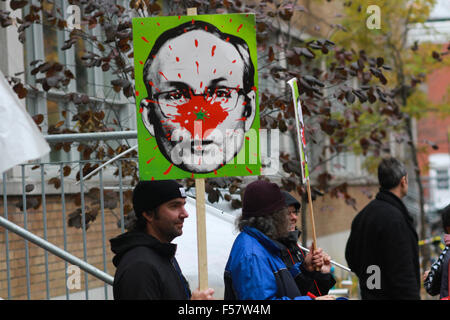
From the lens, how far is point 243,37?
4188 mm

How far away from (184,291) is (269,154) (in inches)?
135

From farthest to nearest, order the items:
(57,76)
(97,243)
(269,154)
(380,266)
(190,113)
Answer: (97,243)
(269,154)
(57,76)
(380,266)
(190,113)

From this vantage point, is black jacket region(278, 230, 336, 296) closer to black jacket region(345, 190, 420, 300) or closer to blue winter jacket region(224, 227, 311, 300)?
blue winter jacket region(224, 227, 311, 300)

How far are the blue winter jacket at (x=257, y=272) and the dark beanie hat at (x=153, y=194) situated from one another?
509 millimetres

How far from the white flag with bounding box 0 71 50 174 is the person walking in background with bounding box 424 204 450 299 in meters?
3.36

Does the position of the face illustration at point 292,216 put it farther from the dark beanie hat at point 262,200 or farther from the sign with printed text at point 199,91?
the sign with printed text at point 199,91

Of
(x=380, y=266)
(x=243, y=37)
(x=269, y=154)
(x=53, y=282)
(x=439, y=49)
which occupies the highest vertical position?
(x=439, y=49)

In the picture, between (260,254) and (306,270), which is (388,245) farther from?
(260,254)

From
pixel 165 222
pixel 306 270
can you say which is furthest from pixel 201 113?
pixel 306 270

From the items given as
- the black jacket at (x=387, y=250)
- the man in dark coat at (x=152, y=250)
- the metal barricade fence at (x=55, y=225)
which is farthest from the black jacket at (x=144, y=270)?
the metal barricade fence at (x=55, y=225)

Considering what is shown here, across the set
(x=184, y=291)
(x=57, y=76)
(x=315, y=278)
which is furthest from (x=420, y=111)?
(x=184, y=291)

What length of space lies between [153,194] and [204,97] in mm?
757

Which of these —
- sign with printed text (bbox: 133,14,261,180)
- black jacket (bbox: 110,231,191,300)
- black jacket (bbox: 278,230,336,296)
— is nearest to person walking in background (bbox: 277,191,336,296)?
black jacket (bbox: 278,230,336,296)

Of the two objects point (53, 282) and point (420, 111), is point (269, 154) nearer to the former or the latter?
point (53, 282)
